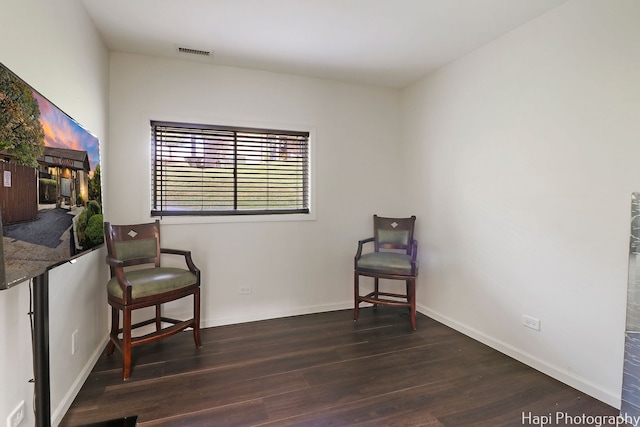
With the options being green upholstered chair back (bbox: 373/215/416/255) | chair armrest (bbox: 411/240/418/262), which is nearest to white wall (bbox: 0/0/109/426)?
green upholstered chair back (bbox: 373/215/416/255)

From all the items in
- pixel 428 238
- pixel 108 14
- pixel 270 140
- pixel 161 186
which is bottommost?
pixel 428 238

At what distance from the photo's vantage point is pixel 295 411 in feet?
6.23

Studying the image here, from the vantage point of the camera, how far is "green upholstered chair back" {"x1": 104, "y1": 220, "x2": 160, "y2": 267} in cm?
260

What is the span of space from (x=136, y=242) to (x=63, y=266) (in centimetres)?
79

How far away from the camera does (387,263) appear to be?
10.3 ft

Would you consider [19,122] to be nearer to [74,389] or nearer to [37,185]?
[37,185]

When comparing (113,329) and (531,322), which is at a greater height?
(531,322)

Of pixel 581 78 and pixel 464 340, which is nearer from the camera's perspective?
pixel 581 78

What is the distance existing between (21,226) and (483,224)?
2993 mm

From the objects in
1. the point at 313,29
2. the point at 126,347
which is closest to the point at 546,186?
the point at 313,29

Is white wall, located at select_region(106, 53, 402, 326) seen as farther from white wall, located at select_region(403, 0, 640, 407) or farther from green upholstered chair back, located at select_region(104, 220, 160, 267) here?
white wall, located at select_region(403, 0, 640, 407)

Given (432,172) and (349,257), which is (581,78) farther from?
(349,257)

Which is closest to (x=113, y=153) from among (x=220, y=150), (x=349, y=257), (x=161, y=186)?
(x=161, y=186)

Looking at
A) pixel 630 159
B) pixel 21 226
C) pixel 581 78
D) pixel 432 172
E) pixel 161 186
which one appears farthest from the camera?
pixel 432 172
